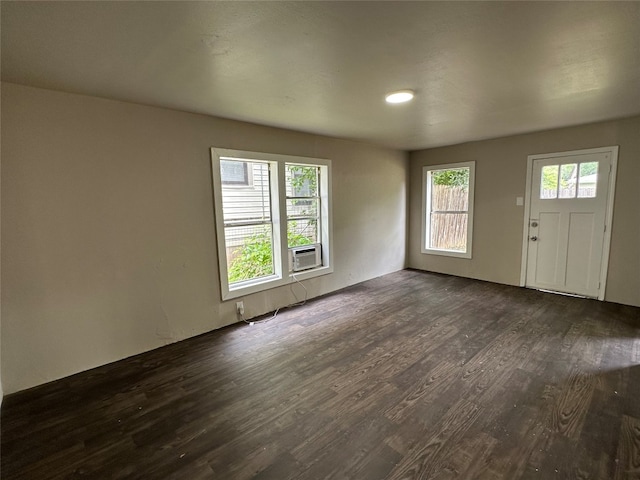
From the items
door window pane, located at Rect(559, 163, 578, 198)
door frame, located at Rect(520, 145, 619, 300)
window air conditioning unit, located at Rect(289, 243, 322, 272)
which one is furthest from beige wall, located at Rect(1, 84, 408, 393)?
door window pane, located at Rect(559, 163, 578, 198)

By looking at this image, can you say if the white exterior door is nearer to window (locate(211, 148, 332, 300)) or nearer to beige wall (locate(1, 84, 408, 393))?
window (locate(211, 148, 332, 300))

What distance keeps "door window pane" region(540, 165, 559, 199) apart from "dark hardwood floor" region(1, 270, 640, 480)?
5.72ft

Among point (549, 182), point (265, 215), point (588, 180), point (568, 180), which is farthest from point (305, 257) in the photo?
point (588, 180)

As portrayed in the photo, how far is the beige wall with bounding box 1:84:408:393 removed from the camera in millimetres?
2227

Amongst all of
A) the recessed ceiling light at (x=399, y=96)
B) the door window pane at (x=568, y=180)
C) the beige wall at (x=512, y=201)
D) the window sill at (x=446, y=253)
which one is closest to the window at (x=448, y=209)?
the window sill at (x=446, y=253)

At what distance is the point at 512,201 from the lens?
14.8 feet

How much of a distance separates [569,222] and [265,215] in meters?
4.13

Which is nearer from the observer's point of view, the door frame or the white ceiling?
the white ceiling

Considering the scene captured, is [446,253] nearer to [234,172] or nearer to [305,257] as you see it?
[305,257]

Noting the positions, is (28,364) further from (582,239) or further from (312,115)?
(582,239)

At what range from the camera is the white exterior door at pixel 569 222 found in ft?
12.4

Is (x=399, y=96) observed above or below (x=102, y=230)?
above

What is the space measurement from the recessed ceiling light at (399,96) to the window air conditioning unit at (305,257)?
2201 millimetres

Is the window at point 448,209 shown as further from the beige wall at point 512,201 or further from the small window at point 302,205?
the small window at point 302,205
